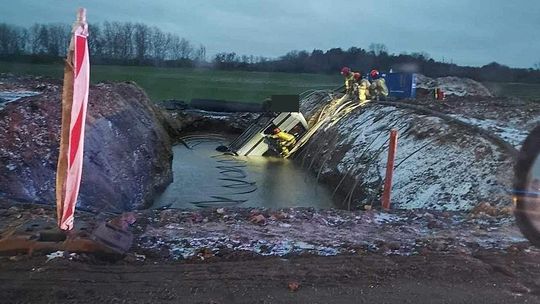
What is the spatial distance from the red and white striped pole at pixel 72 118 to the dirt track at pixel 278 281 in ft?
2.29

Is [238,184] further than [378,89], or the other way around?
[378,89]

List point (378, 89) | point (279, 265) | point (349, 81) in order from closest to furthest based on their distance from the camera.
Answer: point (279, 265) < point (378, 89) < point (349, 81)

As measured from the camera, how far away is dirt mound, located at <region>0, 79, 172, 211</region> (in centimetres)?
1049

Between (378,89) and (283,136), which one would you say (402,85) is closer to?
(378,89)

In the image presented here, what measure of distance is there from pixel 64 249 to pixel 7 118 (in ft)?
24.5

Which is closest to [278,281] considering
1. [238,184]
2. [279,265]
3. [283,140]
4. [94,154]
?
[279,265]

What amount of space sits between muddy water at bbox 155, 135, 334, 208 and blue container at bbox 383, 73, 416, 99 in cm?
915

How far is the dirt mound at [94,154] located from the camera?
1049 cm

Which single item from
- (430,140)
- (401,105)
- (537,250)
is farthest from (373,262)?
(401,105)

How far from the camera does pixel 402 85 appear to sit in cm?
3178

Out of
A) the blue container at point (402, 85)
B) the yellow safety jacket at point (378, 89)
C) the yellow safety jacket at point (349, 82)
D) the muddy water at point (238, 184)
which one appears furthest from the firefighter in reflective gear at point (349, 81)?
the muddy water at point (238, 184)

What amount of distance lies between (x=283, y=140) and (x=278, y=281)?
21.0 meters

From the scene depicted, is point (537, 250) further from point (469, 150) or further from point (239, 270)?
point (469, 150)

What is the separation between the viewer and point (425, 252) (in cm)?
612
